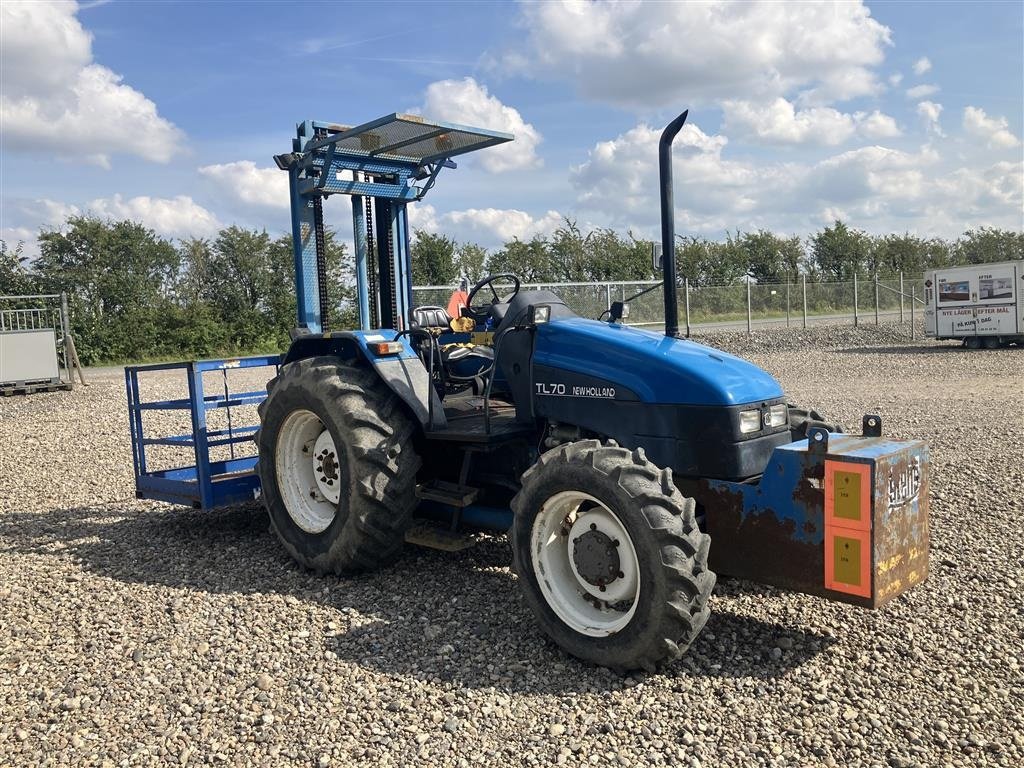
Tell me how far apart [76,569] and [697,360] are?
406cm

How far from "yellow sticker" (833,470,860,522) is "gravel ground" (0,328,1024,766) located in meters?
0.74

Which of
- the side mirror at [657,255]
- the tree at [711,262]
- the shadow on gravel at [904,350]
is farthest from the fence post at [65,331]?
the tree at [711,262]

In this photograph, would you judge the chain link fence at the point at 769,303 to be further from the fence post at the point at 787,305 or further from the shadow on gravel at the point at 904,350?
the shadow on gravel at the point at 904,350

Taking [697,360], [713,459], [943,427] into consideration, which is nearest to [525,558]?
[713,459]

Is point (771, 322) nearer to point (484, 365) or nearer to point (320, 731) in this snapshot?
point (484, 365)

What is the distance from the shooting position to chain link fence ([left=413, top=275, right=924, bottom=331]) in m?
24.2

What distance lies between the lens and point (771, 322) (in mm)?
28609

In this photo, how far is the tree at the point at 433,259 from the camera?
1259 inches

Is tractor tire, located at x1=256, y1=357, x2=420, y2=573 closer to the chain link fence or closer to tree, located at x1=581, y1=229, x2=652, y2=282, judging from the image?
the chain link fence

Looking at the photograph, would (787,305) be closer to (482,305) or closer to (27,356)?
(27,356)

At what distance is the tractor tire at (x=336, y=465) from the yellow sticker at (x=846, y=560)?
2.36m

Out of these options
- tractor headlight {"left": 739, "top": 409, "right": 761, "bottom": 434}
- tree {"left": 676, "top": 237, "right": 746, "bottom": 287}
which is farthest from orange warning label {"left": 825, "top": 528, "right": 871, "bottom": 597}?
tree {"left": 676, "top": 237, "right": 746, "bottom": 287}

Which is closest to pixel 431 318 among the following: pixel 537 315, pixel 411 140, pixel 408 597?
pixel 411 140

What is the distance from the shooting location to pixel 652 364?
4.20 metres
